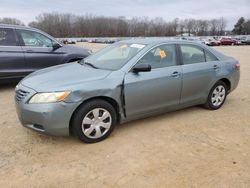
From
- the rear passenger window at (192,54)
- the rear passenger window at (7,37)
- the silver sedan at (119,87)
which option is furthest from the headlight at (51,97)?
the rear passenger window at (7,37)

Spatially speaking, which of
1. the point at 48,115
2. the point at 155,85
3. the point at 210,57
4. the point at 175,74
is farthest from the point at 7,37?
the point at 210,57

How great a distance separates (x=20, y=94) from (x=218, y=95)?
3.74 m

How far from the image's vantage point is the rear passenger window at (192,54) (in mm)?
4531

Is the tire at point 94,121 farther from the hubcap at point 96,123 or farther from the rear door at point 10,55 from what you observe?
the rear door at point 10,55

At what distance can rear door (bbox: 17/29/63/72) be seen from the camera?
6449 mm

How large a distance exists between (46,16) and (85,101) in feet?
376

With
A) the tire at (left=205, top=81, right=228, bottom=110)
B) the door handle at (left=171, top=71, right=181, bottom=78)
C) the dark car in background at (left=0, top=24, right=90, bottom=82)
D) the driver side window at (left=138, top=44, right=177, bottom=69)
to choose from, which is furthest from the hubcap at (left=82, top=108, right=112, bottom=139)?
the dark car in background at (left=0, top=24, right=90, bottom=82)

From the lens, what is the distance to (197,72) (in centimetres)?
460

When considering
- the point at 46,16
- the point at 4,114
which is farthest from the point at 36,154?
the point at 46,16

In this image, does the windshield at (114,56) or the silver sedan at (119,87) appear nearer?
the silver sedan at (119,87)

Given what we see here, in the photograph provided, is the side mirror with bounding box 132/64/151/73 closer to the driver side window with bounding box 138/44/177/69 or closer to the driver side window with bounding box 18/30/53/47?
the driver side window with bounding box 138/44/177/69

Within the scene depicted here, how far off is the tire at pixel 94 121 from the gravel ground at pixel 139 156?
129 mm

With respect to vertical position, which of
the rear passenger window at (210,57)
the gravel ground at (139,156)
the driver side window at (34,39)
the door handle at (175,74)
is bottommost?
the gravel ground at (139,156)

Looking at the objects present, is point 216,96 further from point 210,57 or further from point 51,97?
point 51,97
